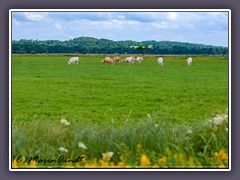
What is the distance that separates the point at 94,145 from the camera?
935cm

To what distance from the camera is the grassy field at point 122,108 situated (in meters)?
9.33

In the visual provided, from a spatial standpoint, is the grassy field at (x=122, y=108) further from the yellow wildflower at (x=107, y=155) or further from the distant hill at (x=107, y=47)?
the distant hill at (x=107, y=47)

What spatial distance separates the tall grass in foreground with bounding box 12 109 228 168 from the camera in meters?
9.29

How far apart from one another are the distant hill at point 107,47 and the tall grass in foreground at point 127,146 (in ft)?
3.48

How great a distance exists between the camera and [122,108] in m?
10.3

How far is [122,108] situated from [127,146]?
42.5 inches

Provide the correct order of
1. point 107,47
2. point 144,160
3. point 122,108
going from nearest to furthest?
point 144,160
point 107,47
point 122,108

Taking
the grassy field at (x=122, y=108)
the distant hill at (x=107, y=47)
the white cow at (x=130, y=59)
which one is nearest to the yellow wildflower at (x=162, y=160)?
the grassy field at (x=122, y=108)

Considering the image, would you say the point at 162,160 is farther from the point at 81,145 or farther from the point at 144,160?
the point at 81,145

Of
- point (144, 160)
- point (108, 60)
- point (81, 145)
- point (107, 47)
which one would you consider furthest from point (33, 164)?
point (108, 60)

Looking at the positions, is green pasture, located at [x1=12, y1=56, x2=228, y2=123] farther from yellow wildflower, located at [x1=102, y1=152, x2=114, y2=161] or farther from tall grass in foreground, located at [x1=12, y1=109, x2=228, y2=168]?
yellow wildflower, located at [x1=102, y1=152, x2=114, y2=161]

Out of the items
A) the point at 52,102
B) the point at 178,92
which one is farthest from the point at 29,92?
the point at 178,92

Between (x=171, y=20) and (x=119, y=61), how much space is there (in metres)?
1.26
